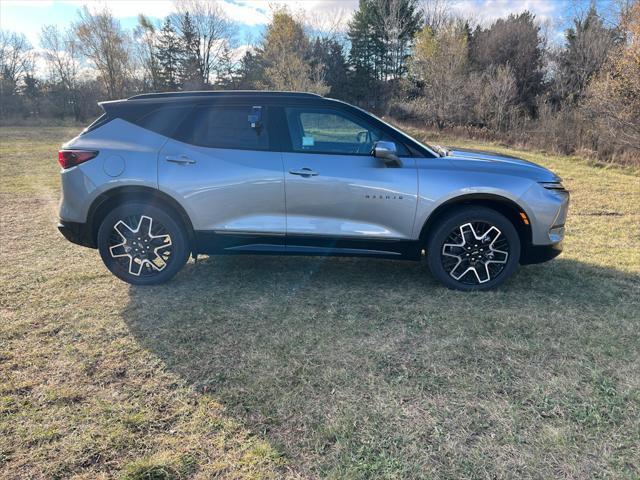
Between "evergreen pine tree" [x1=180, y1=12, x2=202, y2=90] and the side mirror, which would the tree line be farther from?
the side mirror

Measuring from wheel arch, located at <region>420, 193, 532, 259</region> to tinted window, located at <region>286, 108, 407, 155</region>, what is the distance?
2.06 feet

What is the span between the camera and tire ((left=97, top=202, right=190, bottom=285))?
3.92 metres

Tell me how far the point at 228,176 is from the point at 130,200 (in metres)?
0.95

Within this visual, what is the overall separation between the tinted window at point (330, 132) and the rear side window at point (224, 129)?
30 centimetres

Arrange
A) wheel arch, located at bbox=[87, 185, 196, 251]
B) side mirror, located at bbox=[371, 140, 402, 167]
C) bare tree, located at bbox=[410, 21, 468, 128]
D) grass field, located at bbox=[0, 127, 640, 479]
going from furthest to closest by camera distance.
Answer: bare tree, located at bbox=[410, 21, 468, 128] → wheel arch, located at bbox=[87, 185, 196, 251] → side mirror, located at bbox=[371, 140, 402, 167] → grass field, located at bbox=[0, 127, 640, 479]

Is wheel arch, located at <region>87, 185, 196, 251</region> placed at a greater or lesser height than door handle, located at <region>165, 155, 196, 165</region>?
lesser

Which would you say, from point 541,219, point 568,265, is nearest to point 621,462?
point 541,219

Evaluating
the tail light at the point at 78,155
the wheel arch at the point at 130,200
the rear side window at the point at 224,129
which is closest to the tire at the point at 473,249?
the rear side window at the point at 224,129

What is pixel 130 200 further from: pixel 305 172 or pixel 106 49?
pixel 106 49

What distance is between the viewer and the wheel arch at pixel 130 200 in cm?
389

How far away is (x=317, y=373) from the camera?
2789 mm

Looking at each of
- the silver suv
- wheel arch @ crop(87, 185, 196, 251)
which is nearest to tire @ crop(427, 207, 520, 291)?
the silver suv

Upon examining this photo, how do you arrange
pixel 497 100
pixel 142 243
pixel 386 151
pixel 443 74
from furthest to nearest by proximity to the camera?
pixel 443 74
pixel 497 100
pixel 142 243
pixel 386 151

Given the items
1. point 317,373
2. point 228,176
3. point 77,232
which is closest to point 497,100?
point 228,176
